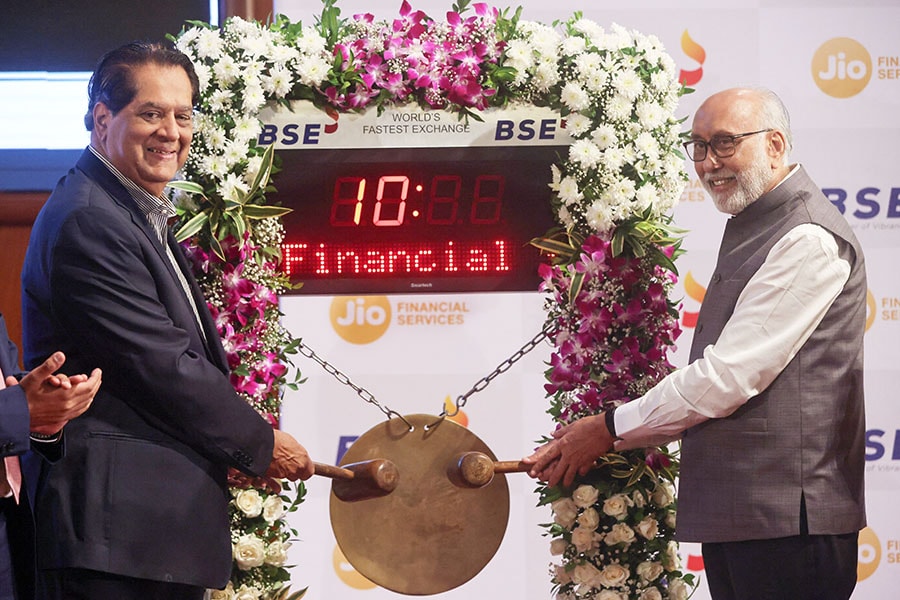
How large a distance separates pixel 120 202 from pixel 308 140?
104cm

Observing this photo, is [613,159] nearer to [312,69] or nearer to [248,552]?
[312,69]

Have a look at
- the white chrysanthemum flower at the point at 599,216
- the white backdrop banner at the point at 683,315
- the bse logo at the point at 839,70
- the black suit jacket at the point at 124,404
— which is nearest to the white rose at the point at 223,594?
the black suit jacket at the point at 124,404

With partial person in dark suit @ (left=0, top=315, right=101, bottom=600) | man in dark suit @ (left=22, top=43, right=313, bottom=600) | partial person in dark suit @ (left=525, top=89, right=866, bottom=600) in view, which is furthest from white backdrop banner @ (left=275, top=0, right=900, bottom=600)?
partial person in dark suit @ (left=0, top=315, right=101, bottom=600)

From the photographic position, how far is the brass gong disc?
3.79m

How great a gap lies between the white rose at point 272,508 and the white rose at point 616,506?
111cm

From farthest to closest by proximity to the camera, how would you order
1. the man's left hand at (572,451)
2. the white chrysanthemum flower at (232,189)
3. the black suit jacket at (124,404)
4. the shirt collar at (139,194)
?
the white chrysanthemum flower at (232,189), the man's left hand at (572,451), the shirt collar at (139,194), the black suit jacket at (124,404)

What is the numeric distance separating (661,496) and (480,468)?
0.66m

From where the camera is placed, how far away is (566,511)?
379 centimetres

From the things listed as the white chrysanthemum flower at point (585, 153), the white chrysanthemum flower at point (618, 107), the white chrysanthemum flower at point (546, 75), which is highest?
the white chrysanthemum flower at point (546, 75)

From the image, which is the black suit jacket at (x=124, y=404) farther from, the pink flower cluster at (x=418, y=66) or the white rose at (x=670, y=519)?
the white rose at (x=670, y=519)

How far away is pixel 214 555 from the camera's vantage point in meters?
2.96

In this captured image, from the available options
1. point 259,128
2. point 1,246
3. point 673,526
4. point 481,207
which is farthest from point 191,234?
point 1,246

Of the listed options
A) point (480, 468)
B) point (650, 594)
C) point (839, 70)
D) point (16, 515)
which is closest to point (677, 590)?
point (650, 594)

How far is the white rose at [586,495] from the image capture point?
12.3ft
